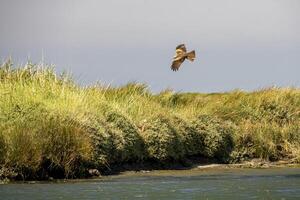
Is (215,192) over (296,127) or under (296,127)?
under

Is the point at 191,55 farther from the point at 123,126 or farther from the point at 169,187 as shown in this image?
the point at 169,187

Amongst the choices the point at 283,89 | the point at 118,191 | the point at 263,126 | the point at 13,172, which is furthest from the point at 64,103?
the point at 283,89

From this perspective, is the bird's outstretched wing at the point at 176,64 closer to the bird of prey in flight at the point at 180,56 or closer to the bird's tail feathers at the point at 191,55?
the bird of prey in flight at the point at 180,56

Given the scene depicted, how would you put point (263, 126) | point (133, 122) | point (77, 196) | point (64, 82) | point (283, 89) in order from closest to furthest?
1. point (77, 196)
2. point (133, 122)
3. point (64, 82)
4. point (263, 126)
5. point (283, 89)

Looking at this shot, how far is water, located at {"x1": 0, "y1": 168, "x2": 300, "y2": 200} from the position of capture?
14.3 meters

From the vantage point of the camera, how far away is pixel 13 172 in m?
16.7

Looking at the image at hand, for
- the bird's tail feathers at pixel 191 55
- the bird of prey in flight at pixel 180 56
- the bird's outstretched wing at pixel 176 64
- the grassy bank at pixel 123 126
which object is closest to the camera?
the grassy bank at pixel 123 126

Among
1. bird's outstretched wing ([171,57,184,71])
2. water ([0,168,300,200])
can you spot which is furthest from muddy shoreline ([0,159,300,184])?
bird's outstretched wing ([171,57,184,71])

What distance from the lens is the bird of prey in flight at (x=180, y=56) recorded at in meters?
24.6

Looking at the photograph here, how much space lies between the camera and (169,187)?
15945mm

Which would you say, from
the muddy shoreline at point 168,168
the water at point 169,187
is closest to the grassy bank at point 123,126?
the muddy shoreline at point 168,168

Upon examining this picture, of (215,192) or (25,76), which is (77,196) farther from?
(25,76)

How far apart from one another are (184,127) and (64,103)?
153 inches

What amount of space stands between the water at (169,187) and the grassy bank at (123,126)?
0.71 m
